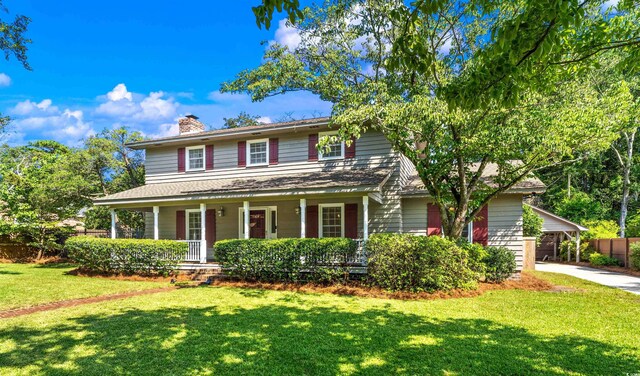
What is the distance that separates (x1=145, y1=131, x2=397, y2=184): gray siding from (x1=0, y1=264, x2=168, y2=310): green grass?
5.40 m

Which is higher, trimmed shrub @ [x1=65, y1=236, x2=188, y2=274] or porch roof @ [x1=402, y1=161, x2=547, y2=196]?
porch roof @ [x1=402, y1=161, x2=547, y2=196]

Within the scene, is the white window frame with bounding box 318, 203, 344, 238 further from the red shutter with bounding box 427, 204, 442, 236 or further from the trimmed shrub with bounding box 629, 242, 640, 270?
the trimmed shrub with bounding box 629, 242, 640, 270

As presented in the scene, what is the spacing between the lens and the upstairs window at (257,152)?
14.4 m

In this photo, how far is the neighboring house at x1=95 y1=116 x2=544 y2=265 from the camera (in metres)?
11.9

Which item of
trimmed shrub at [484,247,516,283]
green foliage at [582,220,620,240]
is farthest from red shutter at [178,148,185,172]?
green foliage at [582,220,620,240]

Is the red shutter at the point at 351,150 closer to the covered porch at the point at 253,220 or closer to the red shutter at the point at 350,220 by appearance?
the covered porch at the point at 253,220

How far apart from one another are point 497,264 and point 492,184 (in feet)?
9.88

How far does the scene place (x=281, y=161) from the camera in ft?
46.3

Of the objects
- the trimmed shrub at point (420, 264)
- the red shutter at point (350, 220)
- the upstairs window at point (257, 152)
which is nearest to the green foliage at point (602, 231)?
the trimmed shrub at point (420, 264)

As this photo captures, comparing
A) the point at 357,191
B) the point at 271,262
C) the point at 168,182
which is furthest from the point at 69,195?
the point at 357,191

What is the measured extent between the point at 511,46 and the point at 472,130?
594 cm

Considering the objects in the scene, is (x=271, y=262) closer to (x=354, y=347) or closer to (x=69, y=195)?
(x=354, y=347)

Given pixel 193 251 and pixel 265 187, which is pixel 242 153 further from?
pixel 193 251

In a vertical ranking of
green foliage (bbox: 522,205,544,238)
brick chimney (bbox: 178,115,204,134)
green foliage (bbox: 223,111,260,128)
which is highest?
green foliage (bbox: 223,111,260,128)
